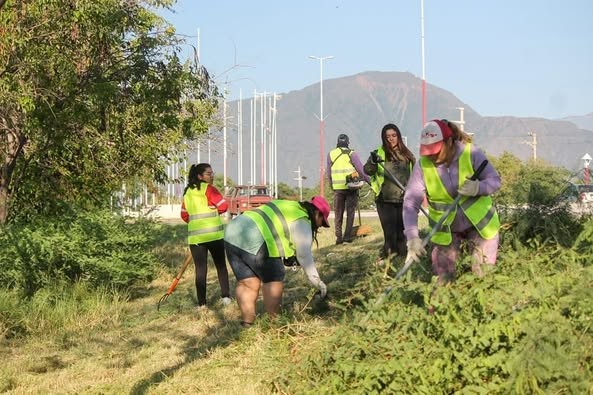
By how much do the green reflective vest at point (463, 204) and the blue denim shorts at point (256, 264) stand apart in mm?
1759

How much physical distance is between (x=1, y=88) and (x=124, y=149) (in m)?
2.96

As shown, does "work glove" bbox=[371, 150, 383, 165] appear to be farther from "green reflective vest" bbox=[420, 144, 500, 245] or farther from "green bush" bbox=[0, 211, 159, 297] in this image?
"green bush" bbox=[0, 211, 159, 297]

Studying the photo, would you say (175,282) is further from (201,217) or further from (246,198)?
(246,198)

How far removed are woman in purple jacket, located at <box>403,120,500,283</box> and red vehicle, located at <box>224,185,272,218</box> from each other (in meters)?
31.3

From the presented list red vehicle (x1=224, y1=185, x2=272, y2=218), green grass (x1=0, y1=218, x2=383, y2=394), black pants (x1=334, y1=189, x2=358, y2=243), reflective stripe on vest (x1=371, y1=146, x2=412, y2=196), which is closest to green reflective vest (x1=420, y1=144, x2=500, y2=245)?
green grass (x1=0, y1=218, x2=383, y2=394)

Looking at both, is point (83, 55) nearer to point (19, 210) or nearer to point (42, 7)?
Result: point (42, 7)

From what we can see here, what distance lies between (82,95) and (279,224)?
4.64m

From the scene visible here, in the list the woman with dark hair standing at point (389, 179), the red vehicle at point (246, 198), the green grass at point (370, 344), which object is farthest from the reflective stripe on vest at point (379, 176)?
the red vehicle at point (246, 198)

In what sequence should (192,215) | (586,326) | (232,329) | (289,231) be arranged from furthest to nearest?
(192,215) < (232,329) < (289,231) < (586,326)

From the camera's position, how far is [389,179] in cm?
920

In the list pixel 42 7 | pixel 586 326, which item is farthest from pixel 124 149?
pixel 586 326

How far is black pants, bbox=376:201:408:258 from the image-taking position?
941 cm

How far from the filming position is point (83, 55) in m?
10.6

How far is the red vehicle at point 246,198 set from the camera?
37.5 metres
